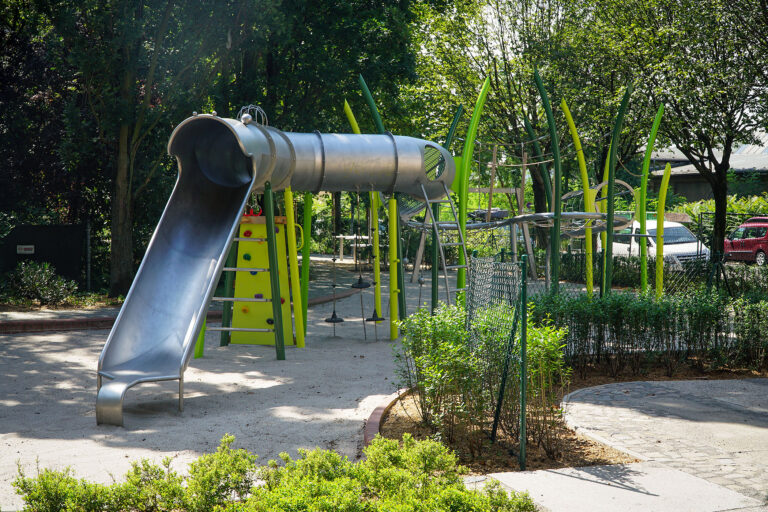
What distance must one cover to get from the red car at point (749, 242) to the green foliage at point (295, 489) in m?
26.3

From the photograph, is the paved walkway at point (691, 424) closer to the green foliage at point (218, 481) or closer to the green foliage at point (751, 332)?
the green foliage at point (751, 332)

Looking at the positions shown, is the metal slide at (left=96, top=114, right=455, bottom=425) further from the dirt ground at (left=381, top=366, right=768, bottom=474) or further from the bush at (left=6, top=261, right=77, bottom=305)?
the bush at (left=6, top=261, right=77, bottom=305)

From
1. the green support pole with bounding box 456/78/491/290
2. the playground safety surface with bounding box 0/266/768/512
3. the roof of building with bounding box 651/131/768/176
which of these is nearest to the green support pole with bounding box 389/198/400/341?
the green support pole with bounding box 456/78/491/290

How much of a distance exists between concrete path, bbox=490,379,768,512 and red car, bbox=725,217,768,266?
22.0 meters

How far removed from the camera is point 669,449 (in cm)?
545

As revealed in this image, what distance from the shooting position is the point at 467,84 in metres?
25.1

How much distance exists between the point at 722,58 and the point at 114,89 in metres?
12.8

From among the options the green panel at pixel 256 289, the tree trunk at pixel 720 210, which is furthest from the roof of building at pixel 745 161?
the green panel at pixel 256 289

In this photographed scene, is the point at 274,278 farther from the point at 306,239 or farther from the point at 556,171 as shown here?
the point at 556,171

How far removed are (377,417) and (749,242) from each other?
1027 inches

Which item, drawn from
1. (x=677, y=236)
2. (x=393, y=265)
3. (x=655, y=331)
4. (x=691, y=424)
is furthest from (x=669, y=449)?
(x=677, y=236)

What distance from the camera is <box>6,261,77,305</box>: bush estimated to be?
14555mm

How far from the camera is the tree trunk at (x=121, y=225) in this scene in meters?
15.7

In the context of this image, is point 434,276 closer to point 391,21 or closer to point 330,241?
point 391,21
